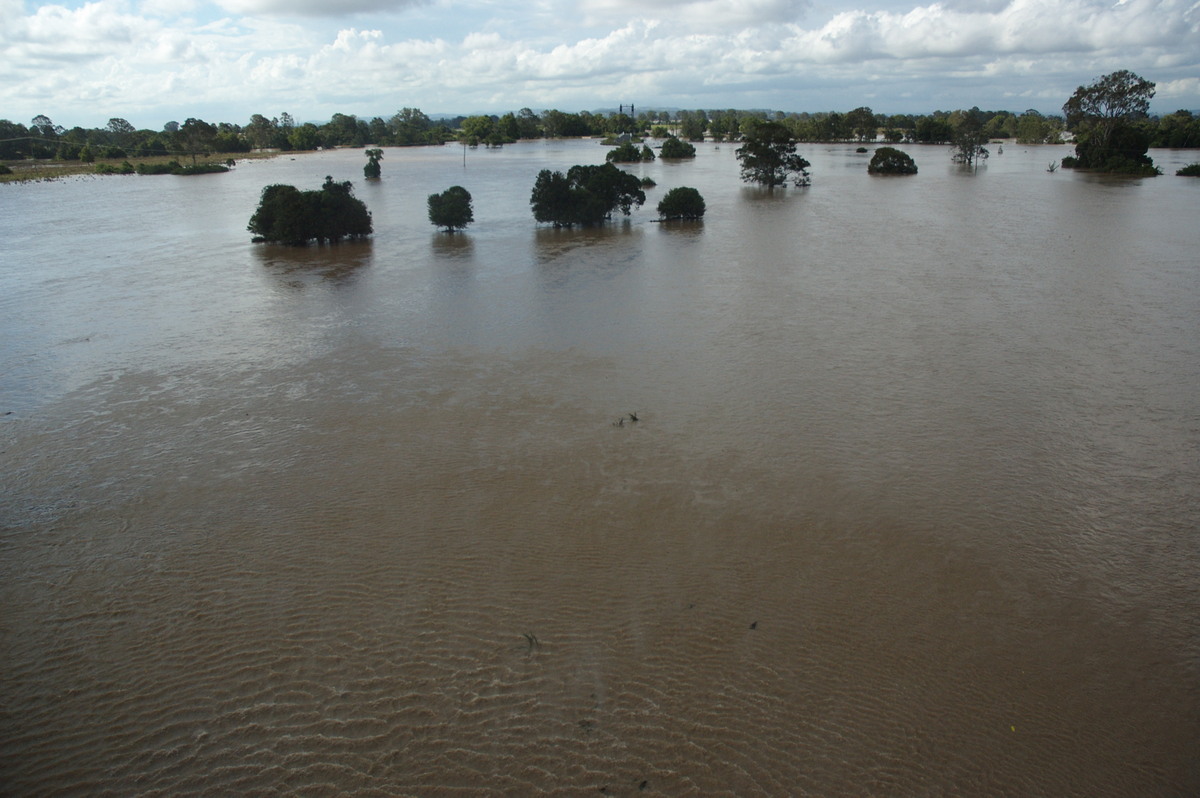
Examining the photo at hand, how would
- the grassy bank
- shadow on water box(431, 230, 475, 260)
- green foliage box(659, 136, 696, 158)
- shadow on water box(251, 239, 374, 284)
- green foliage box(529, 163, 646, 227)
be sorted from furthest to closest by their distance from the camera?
green foliage box(659, 136, 696, 158), the grassy bank, green foliage box(529, 163, 646, 227), shadow on water box(431, 230, 475, 260), shadow on water box(251, 239, 374, 284)

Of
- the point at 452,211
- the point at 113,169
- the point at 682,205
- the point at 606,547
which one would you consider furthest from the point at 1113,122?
the point at 113,169

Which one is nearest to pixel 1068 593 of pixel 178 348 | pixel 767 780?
pixel 767 780

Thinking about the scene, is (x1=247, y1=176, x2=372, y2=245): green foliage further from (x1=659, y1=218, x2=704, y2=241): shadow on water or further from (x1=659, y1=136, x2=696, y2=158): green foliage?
(x1=659, y1=136, x2=696, y2=158): green foliage

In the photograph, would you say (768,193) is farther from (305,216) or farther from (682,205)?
(305,216)

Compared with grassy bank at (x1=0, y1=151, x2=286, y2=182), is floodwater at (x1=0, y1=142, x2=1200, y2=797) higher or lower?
lower

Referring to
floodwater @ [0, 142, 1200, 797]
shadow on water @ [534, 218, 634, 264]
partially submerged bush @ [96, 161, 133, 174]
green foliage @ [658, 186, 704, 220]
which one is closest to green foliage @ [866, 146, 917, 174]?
green foliage @ [658, 186, 704, 220]

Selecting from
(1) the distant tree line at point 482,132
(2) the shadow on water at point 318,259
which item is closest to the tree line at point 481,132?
(1) the distant tree line at point 482,132
